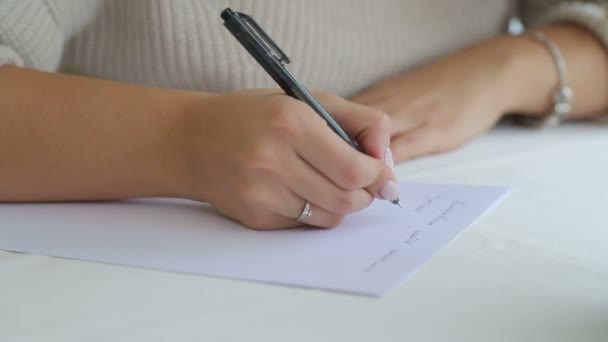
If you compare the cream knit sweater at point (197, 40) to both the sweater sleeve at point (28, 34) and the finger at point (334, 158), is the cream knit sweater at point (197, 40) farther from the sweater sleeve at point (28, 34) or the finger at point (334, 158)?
the finger at point (334, 158)

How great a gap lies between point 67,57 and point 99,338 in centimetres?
47

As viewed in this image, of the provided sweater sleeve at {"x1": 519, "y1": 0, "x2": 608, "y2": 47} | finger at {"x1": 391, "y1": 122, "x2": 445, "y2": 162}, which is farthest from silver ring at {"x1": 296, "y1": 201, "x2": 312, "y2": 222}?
sweater sleeve at {"x1": 519, "y1": 0, "x2": 608, "y2": 47}

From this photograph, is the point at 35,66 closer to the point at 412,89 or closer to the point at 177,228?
the point at 177,228

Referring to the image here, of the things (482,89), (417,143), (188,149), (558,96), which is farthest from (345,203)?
(558,96)

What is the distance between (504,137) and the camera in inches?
32.1

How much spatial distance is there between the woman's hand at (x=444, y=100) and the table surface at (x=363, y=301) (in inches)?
9.5

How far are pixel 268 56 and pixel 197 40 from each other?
226mm

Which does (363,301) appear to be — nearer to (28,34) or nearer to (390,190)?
(390,190)

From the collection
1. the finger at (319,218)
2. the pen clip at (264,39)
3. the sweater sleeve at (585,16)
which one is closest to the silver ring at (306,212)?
the finger at (319,218)

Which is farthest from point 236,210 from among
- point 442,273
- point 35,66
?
point 35,66

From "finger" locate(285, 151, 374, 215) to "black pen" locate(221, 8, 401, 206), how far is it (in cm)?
4

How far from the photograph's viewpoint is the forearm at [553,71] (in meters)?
0.83

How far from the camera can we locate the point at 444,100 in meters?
0.78

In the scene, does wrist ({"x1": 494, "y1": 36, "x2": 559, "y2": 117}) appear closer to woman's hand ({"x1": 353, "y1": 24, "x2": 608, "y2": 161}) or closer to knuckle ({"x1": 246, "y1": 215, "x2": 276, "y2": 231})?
woman's hand ({"x1": 353, "y1": 24, "x2": 608, "y2": 161})
